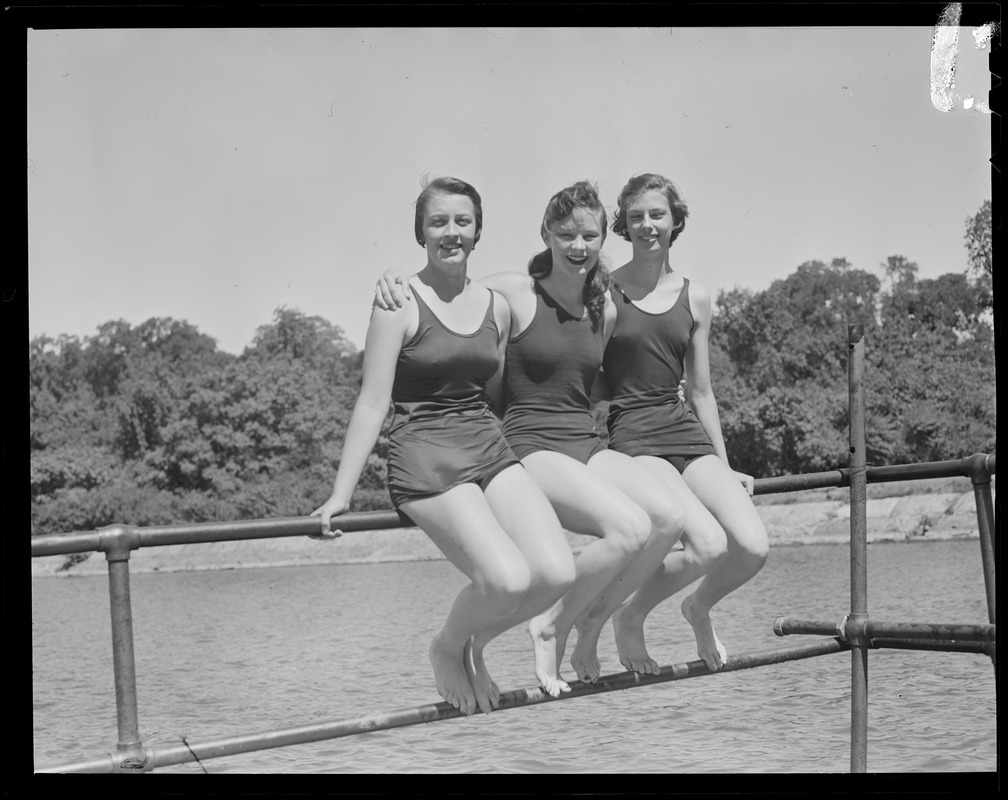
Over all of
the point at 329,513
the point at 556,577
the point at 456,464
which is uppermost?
the point at 456,464

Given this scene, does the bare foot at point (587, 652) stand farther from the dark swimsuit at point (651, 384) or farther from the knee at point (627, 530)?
the dark swimsuit at point (651, 384)

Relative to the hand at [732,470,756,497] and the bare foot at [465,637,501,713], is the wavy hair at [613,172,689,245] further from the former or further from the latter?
the bare foot at [465,637,501,713]

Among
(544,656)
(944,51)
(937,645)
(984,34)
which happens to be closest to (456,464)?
(544,656)

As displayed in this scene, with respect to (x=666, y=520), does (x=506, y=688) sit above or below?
below

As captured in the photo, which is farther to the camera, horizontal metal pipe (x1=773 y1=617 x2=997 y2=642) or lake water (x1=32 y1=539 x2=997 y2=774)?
lake water (x1=32 y1=539 x2=997 y2=774)

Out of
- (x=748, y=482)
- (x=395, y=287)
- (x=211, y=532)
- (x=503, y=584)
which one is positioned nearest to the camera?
(x=211, y=532)

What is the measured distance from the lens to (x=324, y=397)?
15.0 feet

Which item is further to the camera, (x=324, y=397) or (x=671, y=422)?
(x=671, y=422)

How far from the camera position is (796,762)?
4.59 m

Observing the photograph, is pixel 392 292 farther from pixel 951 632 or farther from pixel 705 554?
pixel 951 632

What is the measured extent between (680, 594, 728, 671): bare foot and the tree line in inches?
20.6

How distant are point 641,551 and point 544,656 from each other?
1.61 ft

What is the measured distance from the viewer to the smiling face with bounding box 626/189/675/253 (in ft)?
15.2

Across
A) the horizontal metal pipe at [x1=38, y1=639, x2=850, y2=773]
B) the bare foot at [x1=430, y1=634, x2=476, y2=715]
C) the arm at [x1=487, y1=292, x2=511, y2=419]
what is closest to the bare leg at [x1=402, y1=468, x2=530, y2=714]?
the bare foot at [x1=430, y1=634, x2=476, y2=715]
